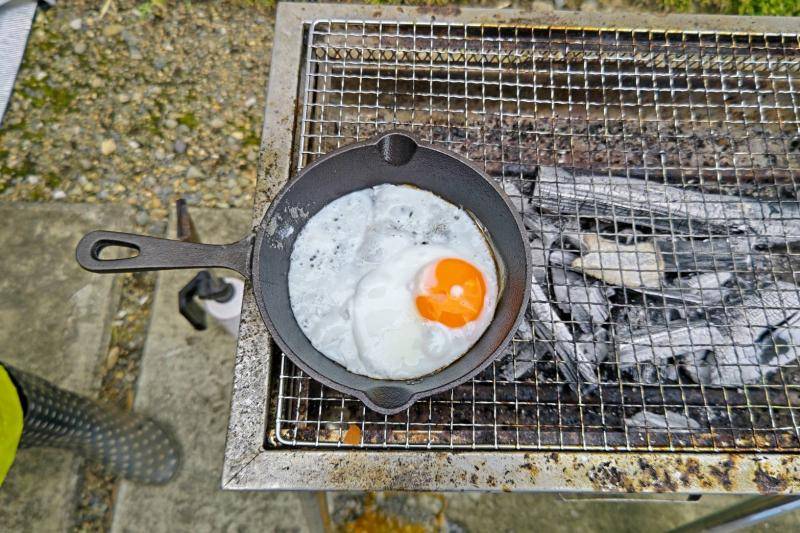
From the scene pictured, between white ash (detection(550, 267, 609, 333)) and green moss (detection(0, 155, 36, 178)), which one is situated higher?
green moss (detection(0, 155, 36, 178))

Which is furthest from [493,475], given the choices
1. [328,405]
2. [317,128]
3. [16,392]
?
[16,392]

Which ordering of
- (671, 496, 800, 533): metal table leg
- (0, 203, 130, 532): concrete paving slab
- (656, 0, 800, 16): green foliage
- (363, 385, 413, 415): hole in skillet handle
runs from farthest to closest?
(656, 0, 800, 16): green foliage < (0, 203, 130, 532): concrete paving slab < (671, 496, 800, 533): metal table leg < (363, 385, 413, 415): hole in skillet handle

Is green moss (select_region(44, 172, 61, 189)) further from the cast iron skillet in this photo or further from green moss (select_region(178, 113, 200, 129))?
the cast iron skillet

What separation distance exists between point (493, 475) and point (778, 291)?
158 centimetres

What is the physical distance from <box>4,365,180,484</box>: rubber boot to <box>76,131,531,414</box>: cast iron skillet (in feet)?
4.26

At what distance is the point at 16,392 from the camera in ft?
8.01

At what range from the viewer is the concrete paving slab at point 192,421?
10.5 feet

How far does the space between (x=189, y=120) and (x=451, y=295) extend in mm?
→ 3142

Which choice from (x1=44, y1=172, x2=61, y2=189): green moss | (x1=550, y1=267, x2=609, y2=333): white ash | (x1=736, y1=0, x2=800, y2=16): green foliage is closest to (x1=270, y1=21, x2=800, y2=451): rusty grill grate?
(x1=550, y1=267, x2=609, y2=333): white ash

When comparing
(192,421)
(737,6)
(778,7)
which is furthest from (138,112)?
(778,7)

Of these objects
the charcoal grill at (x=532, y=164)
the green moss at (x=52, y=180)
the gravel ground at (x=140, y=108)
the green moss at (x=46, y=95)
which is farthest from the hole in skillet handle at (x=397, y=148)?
the green moss at (x=46, y=95)

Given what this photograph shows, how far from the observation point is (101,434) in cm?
307

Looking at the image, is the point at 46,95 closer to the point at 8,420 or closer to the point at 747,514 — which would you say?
the point at 8,420

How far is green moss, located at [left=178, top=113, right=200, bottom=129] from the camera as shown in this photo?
4.19 meters
